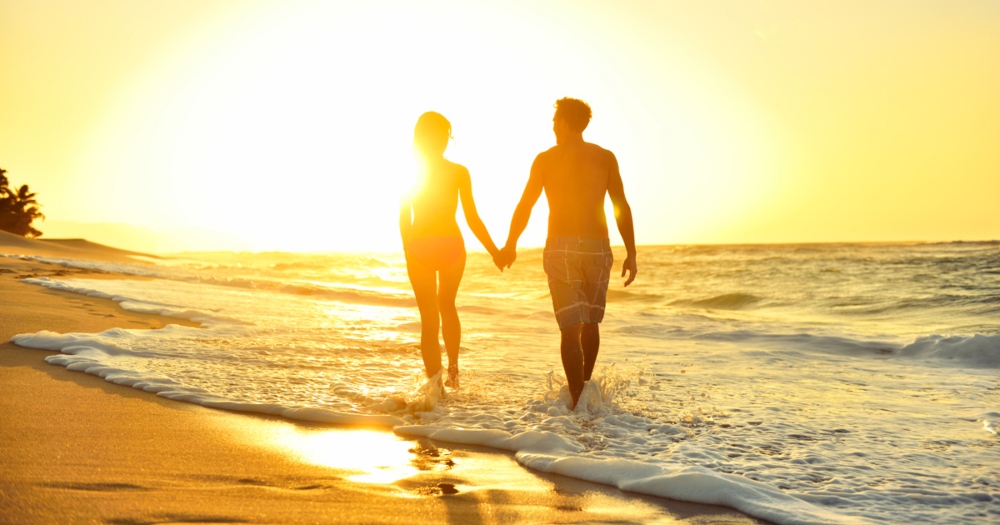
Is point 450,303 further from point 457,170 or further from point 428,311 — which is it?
point 457,170

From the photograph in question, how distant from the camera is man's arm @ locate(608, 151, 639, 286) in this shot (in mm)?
4949

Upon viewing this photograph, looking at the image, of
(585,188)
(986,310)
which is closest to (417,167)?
(585,188)

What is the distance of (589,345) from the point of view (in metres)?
4.75

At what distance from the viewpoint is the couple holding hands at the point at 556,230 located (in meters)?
4.73

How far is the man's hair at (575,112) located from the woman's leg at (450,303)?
124 centimetres

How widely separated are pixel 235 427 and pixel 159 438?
0.47 meters

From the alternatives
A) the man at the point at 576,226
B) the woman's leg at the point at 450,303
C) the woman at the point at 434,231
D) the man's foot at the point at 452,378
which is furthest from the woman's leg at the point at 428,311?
the man at the point at 576,226

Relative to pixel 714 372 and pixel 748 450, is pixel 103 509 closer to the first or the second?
pixel 748 450

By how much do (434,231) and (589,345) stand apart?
4.50 feet

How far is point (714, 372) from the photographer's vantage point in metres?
6.85

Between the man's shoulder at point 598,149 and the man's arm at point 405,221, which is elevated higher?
the man's shoulder at point 598,149

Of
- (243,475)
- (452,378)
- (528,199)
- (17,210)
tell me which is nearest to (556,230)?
(528,199)

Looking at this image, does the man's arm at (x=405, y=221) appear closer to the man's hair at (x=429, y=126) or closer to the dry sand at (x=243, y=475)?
the man's hair at (x=429, y=126)

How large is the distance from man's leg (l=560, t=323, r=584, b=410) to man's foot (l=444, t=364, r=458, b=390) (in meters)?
1.05
